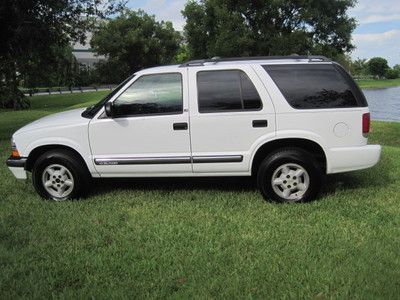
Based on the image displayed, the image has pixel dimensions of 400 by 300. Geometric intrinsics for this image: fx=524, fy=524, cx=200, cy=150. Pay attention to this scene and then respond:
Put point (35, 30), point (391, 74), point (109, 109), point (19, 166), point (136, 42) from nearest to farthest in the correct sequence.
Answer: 1. point (109, 109)
2. point (19, 166)
3. point (35, 30)
4. point (136, 42)
5. point (391, 74)

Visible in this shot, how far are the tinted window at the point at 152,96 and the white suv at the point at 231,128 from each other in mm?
13

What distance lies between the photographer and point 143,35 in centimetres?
6328

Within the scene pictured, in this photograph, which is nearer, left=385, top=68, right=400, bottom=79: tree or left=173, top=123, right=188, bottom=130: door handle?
left=173, top=123, right=188, bottom=130: door handle

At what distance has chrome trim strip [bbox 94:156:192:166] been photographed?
650 centimetres

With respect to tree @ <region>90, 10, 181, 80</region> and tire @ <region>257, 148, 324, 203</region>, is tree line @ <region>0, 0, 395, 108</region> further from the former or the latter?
tire @ <region>257, 148, 324, 203</region>

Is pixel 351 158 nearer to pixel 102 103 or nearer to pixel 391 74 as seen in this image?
pixel 102 103

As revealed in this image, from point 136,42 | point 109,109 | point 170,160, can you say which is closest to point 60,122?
point 109,109

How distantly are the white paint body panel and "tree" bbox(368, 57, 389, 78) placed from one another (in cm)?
10006

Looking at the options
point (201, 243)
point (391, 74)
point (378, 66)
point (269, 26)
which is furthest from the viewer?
point (378, 66)

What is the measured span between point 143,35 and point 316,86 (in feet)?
193

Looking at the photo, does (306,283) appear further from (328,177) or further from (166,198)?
(328,177)

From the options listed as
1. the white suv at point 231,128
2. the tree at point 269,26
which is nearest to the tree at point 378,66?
the tree at point 269,26

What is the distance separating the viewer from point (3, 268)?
456cm

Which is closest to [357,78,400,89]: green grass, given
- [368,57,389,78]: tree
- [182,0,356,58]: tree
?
[182,0,356,58]: tree
